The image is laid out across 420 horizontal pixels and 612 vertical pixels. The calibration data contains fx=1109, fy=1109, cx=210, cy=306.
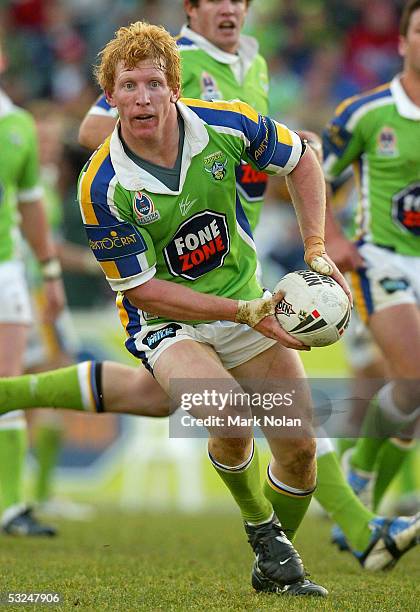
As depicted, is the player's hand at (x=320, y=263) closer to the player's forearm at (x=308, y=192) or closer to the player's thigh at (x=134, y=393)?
the player's forearm at (x=308, y=192)

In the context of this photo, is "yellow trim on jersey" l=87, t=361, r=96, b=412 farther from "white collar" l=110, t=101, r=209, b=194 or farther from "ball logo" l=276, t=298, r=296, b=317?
"ball logo" l=276, t=298, r=296, b=317

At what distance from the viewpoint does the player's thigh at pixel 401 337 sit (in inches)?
230

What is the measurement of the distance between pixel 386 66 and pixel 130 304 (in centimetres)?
1035

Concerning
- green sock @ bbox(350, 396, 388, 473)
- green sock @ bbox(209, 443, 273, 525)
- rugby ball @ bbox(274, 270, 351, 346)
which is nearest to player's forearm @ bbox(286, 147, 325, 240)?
rugby ball @ bbox(274, 270, 351, 346)

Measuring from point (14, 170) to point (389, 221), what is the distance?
2.35 meters

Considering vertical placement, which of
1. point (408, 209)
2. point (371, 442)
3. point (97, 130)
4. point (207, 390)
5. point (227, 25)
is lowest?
point (371, 442)

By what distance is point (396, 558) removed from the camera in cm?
505

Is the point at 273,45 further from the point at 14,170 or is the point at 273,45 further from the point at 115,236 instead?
the point at 115,236

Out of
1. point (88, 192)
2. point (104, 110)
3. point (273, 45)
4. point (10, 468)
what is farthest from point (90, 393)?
point (273, 45)

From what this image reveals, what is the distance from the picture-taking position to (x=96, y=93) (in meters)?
13.6

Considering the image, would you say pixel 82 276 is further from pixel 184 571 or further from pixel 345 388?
pixel 184 571

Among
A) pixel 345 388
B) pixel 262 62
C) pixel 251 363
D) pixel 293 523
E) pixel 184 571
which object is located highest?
pixel 262 62

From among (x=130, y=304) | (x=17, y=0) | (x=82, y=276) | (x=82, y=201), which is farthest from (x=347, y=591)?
(x=17, y=0)
